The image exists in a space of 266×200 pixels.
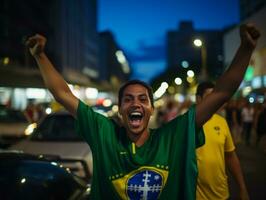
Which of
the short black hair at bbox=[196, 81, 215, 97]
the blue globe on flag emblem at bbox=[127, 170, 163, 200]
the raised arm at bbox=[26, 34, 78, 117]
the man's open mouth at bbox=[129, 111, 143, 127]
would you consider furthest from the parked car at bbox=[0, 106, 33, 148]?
the blue globe on flag emblem at bbox=[127, 170, 163, 200]

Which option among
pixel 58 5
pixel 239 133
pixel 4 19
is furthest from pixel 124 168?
pixel 58 5

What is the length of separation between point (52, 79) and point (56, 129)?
7542mm

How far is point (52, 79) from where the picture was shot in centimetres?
319

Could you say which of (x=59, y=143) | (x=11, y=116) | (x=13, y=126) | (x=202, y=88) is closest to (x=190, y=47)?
(x=11, y=116)

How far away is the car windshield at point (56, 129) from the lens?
33.4ft

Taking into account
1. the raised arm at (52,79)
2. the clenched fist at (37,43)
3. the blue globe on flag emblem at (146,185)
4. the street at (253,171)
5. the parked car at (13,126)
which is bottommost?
the street at (253,171)

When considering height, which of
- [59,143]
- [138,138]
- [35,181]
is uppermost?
[138,138]

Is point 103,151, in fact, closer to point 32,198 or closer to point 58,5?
point 32,198

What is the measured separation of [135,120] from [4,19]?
46049 millimetres

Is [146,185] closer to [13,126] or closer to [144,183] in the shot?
[144,183]

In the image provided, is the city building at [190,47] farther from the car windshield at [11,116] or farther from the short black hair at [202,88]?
the short black hair at [202,88]

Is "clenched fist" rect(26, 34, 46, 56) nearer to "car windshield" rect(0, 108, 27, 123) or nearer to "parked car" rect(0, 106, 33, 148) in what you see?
"parked car" rect(0, 106, 33, 148)

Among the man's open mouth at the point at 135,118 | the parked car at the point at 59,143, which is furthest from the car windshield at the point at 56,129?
the man's open mouth at the point at 135,118

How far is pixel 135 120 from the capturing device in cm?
299
